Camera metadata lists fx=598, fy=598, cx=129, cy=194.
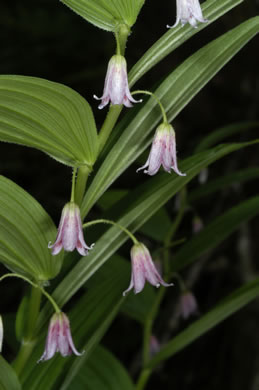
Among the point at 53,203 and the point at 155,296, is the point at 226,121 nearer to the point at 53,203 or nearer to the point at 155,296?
the point at 53,203

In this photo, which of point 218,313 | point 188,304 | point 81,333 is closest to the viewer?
point 81,333

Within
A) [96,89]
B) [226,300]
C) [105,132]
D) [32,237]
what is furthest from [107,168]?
[96,89]

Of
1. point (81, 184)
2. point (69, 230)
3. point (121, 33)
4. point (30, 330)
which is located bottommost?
point (30, 330)

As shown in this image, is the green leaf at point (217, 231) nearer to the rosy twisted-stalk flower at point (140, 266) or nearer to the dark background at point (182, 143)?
the rosy twisted-stalk flower at point (140, 266)

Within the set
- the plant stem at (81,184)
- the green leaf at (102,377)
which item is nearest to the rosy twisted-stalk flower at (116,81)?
the plant stem at (81,184)

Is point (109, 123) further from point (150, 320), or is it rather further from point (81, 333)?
point (150, 320)

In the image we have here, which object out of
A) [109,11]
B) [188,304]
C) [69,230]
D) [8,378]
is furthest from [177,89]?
[188,304]

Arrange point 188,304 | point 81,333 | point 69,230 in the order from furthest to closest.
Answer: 1. point 188,304
2. point 81,333
3. point 69,230
